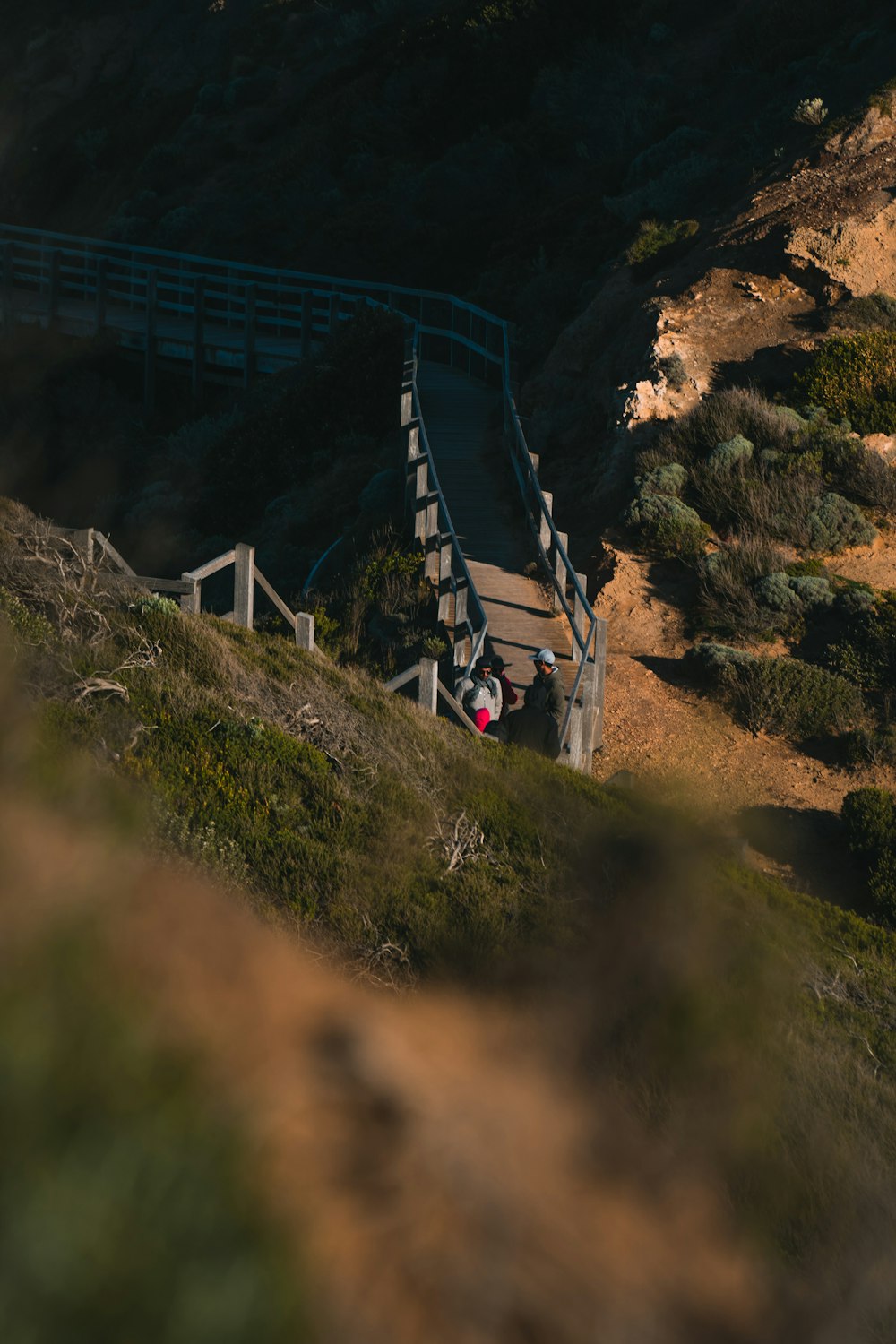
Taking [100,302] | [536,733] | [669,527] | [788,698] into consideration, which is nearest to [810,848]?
[788,698]

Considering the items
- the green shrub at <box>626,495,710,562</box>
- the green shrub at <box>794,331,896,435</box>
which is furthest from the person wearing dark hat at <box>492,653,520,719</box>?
the green shrub at <box>794,331,896,435</box>

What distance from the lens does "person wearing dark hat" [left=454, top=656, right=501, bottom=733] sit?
11.5 metres

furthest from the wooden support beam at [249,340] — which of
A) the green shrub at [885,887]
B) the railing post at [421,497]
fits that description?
the green shrub at [885,887]

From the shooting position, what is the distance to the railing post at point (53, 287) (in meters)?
29.3

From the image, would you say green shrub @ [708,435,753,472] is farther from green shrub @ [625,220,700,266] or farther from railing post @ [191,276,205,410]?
railing post @ [191,276,205,410]

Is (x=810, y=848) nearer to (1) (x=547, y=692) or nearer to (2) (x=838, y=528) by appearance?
(1) (x=547, y=692)

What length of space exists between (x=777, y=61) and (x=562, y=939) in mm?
25093

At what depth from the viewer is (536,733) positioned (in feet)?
37.2

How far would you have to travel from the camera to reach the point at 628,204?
24.9 m

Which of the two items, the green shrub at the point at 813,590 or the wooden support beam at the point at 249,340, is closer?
the green shrub at the point at 813,590

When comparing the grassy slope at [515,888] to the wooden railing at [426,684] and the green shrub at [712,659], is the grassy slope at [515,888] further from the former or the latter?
the green shrub at [712,659]

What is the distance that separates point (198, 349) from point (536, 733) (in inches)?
704

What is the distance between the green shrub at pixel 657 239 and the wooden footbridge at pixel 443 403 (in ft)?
7.82

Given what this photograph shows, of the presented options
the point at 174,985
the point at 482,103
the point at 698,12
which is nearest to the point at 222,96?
the point at 482,103
